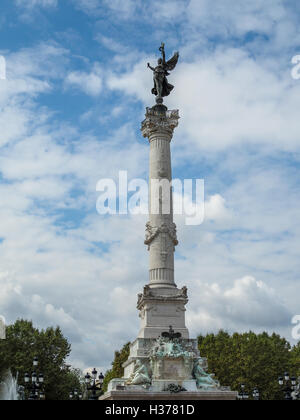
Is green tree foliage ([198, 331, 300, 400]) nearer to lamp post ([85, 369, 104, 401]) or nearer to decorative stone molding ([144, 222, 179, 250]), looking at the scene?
decorative stone molding ([144, 222, 179, 250])

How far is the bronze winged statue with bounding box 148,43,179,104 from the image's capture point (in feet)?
139

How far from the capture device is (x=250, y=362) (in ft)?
187

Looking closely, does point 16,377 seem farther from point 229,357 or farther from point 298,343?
point 298,343

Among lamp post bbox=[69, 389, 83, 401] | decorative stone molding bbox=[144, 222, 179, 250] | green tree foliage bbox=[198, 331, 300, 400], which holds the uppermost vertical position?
decorative stone molding bbox=[144, 222, 179, 250]

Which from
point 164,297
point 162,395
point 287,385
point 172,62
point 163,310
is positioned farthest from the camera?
point 172,62

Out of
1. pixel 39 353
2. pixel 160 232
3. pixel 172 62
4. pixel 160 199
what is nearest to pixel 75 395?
pixel 39 353

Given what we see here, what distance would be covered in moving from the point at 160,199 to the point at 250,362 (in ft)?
88.8

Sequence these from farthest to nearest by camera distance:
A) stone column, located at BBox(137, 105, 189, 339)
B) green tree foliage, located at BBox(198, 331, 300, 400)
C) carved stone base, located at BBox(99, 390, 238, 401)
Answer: green tree foliage, located at BBox(198, 331, 300, 400)
stone column, located at BBox(137, 105, 189, 339)
carved stone base, located at BBox(99, 390, 238, 401)

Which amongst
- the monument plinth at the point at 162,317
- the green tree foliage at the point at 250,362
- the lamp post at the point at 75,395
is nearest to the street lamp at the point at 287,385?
the monument plinth at the point at 162,317

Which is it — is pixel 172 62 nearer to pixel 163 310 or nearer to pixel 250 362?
pixel 163 310

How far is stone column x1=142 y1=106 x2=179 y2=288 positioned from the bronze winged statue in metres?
1.76

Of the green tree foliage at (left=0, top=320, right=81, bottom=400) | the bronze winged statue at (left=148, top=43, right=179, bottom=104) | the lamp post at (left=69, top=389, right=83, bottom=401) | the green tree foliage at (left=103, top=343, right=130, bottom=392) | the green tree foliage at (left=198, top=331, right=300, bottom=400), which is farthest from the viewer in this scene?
the green tree foliage at (left=103, top=343, right=130, bottom=392)

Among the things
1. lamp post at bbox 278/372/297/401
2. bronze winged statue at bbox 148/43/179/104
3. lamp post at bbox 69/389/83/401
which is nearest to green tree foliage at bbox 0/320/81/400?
lamp post at bbox 69/389/83/401
